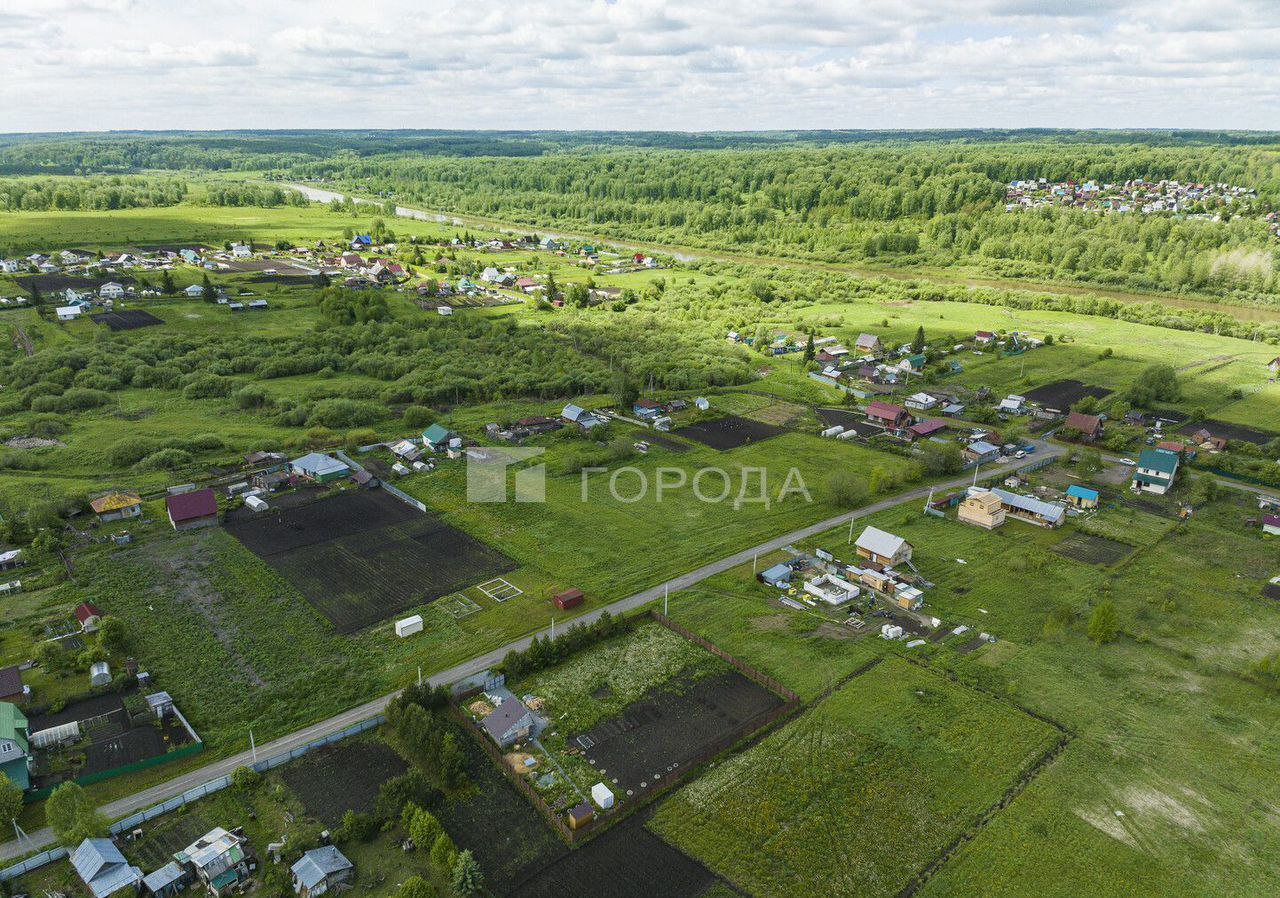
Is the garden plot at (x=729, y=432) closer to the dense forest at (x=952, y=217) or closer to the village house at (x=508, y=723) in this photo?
the village house at (x=508, y=723)

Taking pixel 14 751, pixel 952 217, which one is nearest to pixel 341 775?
pixel 14 751

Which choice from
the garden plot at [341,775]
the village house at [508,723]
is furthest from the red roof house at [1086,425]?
the garden plot at [341,775]

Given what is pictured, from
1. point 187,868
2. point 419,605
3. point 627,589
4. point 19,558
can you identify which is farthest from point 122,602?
point 627,589

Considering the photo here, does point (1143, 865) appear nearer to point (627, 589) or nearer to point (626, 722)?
point (626, 722)

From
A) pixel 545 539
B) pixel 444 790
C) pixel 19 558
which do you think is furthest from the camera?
pixel 545 539

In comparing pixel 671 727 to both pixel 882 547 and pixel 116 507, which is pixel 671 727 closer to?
pixel 882 547
